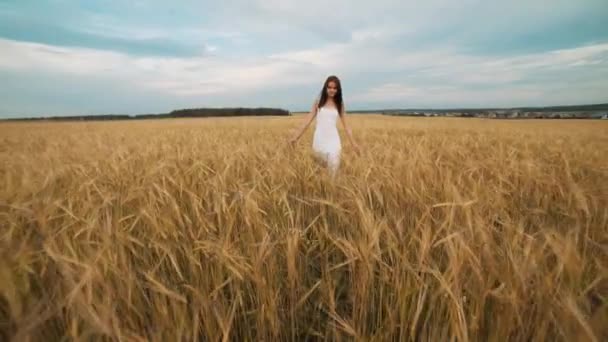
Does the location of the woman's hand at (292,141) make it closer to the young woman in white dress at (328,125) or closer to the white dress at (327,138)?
the young woman in white dress at (328,125)

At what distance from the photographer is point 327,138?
10.3ft

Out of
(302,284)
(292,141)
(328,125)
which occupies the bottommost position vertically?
(302,284)

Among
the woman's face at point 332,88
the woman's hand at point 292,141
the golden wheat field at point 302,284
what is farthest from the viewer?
the woman's face at point 332,88

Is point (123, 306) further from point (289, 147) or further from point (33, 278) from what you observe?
point (289, 147)

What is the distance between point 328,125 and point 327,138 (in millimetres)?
170

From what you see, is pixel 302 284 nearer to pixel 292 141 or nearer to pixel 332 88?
pixel 292 141

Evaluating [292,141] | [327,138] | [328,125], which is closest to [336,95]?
[328,125]

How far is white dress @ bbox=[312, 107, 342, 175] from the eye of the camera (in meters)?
3.04

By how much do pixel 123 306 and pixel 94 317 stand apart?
24cm

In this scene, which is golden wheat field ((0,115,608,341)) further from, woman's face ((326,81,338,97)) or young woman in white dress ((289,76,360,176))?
woman's face ((326,81,338,97))

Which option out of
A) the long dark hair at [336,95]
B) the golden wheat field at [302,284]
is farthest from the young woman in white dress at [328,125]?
the golden wheat field at [302,284]

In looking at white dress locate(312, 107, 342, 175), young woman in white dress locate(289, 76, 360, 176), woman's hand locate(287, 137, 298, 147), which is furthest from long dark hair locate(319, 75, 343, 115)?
woman's hand locate(287, 137, 298, 147)

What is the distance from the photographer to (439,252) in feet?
3.46

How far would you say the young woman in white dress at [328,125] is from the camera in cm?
305
